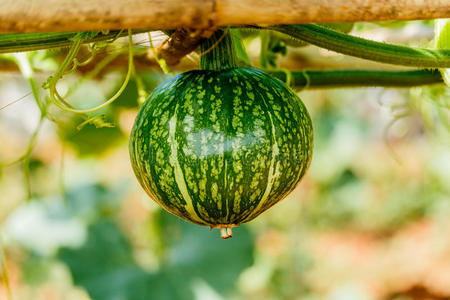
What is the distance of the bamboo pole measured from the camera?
48 cm

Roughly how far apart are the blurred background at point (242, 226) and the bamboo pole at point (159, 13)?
340mm

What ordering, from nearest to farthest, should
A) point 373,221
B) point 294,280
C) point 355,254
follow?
point 294,280
point 355,254
point 373,221

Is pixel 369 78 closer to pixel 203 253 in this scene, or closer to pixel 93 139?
pixel 93 139

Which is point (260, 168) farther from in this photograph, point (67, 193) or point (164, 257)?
point (67, 193)

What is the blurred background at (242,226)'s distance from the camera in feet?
5.38

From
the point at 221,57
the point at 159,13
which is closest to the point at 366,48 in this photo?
the point at 221,57

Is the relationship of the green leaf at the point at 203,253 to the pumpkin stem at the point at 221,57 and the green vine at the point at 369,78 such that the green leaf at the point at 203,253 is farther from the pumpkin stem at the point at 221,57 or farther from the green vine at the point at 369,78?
the pumpkin stem at the point at 221,57

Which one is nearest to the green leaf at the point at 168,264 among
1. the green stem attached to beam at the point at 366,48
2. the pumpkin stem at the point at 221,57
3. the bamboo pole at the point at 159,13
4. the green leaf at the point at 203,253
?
the green leaf at the point at 203,253

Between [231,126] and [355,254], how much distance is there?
482cm

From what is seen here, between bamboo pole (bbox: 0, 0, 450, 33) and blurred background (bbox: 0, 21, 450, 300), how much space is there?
340 millimetres

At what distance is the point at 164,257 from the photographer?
2.34 metres

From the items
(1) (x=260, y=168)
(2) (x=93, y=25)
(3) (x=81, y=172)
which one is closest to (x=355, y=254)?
(3) (x=81, y=172)

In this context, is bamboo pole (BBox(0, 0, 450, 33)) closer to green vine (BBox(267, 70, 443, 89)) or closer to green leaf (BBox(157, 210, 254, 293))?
green vine (BBox(267, 70, 443, 89))

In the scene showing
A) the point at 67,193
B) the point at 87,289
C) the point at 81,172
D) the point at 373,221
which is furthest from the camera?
the point at 373,221
